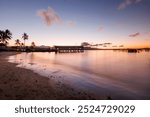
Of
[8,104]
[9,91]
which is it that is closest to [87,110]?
[8,104]

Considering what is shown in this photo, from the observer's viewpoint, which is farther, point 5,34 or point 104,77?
point 5,34

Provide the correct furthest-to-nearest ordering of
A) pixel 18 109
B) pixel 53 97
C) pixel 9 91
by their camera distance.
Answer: pixel 9 91, pixel 53 97, pixel 18 109

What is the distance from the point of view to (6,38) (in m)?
84.4

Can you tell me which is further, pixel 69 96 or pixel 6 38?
pixel 6 38

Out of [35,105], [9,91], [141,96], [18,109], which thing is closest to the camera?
[18,109]

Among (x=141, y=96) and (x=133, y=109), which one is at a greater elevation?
(x=133, y=109)

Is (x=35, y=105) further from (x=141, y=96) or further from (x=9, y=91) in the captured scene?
(x=141, y=96)

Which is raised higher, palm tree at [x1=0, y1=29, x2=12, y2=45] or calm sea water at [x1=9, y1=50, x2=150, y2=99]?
palm tree at [x1=0, y1=29, x2=12, y2=45]

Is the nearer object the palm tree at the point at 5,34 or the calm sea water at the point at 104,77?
the calm sea water at the point at 104,77

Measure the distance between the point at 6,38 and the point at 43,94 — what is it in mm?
87585

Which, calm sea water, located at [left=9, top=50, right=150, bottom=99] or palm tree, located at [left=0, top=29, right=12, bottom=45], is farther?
palm tree, located at [left=0, top=29, right=12, bottom=45]

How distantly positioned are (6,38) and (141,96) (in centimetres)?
8934

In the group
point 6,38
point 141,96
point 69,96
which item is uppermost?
point 6,38

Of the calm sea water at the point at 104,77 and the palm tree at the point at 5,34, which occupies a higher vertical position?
the palm tree at the point at 5,34
